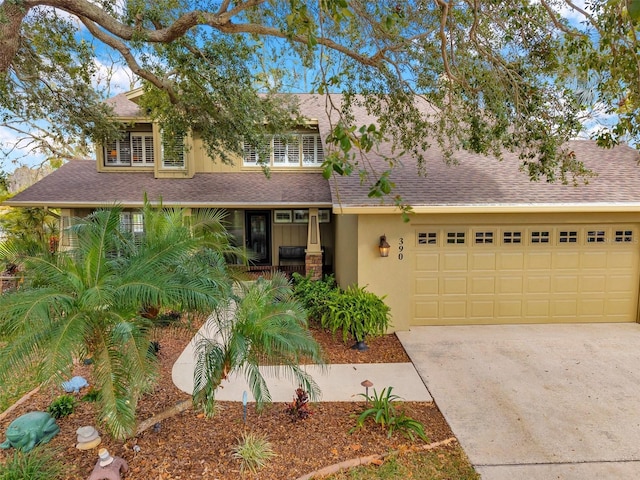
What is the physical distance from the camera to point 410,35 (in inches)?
287

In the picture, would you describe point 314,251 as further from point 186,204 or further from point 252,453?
point 252,453

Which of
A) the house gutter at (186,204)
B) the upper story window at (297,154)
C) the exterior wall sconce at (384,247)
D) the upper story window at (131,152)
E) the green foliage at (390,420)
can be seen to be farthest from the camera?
the upper story window at (297,154)

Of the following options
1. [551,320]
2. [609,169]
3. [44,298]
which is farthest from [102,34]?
[609,169]

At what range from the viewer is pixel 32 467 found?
3506 millimetres

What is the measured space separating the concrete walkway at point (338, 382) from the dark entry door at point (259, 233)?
271 inches

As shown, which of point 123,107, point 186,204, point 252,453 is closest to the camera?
point 252,453

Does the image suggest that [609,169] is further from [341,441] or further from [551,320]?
Result: [341,441]

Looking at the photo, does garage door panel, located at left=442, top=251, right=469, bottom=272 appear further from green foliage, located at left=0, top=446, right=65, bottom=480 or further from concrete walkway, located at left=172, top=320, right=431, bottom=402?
green foliage, located at left=0, top=446, right=65, bottom=480

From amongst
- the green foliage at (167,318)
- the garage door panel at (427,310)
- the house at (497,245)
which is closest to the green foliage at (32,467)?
the green foliage at (167,318)

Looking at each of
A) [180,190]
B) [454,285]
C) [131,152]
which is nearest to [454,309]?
[454,285]

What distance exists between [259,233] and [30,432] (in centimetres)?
961

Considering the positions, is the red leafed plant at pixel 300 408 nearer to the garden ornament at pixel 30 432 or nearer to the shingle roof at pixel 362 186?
the garden ornament at pixel 30 432

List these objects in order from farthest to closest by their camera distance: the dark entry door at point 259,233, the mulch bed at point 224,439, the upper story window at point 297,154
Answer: the dark entry door at point 259,233 → the upper story window at point 297,154 → the mulch bed at point 224,439

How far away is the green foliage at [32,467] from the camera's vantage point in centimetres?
345
